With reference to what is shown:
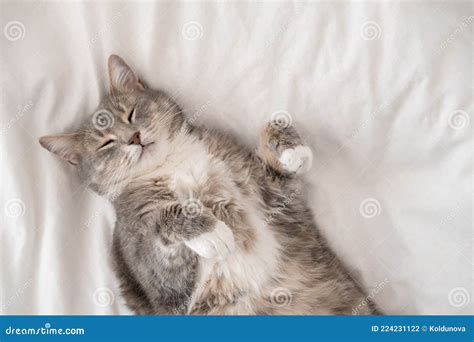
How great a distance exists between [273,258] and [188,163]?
0.43m

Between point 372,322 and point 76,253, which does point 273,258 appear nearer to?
point 372,322

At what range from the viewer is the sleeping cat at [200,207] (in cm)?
144

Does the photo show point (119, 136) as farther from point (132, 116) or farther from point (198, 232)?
point (198, 232)

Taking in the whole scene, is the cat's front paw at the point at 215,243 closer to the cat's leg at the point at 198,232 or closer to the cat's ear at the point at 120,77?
the cat's leg at the point at 198,232

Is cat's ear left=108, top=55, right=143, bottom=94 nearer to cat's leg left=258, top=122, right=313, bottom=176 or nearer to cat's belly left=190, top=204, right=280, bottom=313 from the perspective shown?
cat's leg left=258, top=122, right=313, bottom=176

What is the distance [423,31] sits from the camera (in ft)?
5.09

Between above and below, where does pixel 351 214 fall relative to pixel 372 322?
above

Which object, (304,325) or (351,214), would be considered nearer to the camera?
(304,325)

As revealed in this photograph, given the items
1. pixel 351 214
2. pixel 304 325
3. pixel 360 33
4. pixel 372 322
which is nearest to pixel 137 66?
pixel 360 33

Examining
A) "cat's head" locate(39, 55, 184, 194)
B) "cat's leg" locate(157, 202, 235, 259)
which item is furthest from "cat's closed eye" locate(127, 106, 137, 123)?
"cat's leg" locate(157, 202, 235, 259)

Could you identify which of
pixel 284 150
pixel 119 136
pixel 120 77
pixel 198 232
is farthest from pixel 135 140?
pixel 284 150

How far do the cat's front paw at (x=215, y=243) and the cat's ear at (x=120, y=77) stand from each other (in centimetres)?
58

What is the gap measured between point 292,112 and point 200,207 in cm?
48

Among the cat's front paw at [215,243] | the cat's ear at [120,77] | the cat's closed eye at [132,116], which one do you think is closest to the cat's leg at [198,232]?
the cat's front paw at [215,243]
